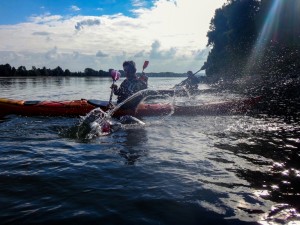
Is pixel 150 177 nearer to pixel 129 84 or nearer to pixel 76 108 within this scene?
pixel 129 84

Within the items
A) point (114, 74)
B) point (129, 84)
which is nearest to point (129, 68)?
point (129, 84)

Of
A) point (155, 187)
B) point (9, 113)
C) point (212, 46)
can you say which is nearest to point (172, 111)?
point (9, 113)

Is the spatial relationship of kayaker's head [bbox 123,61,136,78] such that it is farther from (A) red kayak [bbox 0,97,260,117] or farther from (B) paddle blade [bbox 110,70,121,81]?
(A) red kayak [bbox 0,97,260,117]

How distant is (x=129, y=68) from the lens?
10.7 meters

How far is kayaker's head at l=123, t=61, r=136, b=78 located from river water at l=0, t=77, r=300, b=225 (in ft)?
8.93

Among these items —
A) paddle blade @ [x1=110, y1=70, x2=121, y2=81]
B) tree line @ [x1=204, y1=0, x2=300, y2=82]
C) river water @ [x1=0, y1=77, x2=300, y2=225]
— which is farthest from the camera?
tree line @ [x1=204, y1=0, x2=300, y2=82]

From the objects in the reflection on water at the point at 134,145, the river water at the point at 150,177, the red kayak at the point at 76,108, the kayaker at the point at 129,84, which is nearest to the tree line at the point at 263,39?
the red kayak at the point at 76,108

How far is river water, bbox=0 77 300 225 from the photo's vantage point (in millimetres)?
3783

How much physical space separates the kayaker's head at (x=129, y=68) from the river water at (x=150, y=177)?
107 inches

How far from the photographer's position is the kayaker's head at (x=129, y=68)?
35.1ft

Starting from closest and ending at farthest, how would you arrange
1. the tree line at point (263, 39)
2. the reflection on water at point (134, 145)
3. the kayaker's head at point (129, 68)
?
the reflection on water at point (134, 145) < the kayaker's head at point (129, 68) < the tree line at point (263, 39)

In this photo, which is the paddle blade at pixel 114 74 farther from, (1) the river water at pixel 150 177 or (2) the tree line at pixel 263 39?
(2) the tree line at pixel 263 39

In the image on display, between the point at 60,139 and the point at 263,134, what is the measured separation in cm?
567

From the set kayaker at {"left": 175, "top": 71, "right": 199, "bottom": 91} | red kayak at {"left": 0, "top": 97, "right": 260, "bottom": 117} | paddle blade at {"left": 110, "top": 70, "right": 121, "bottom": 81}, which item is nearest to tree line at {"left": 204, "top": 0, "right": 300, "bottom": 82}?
kayaker at {"left": 175, "top": 71, "right": 199, "bottom": 91}
